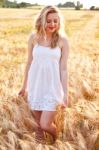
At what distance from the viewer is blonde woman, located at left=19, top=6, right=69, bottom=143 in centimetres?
504

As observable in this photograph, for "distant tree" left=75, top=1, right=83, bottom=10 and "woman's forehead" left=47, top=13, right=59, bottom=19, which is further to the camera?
"distant tree" left=75, top=1, right=83, bottom=10

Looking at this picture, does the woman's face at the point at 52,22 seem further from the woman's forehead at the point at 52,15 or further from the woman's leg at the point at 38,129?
the woman's leg at the point at 38,129

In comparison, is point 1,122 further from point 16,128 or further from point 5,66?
point 5,66

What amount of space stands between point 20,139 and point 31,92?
0.66 meters

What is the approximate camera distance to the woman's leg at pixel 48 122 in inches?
195

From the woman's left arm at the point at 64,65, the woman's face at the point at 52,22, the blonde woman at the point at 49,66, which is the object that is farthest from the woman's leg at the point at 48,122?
the woman's face at the point at 52,22

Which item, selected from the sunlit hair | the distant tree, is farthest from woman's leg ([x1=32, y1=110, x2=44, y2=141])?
the distant tree

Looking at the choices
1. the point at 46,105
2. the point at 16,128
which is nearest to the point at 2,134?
the point at 16,128

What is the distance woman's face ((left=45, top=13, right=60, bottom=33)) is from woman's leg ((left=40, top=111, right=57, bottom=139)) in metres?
0.82

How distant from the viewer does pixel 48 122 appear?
4.96 metres

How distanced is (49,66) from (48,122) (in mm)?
559

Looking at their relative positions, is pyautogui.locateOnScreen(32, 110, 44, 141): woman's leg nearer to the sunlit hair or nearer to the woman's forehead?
the sunlit hair

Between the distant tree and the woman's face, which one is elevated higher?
the woman's face

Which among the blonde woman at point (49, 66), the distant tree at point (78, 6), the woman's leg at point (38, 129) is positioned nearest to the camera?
the woman's leg at point (38, 129)
